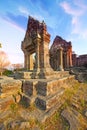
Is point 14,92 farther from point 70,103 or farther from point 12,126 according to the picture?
point 70,103

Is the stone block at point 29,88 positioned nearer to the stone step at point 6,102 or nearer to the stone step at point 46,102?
the stone step at point 46,102

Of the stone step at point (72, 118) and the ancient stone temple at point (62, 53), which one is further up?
the ancient stone temple at point (62, 53)

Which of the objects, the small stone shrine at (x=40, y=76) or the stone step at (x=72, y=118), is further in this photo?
the small stone shrine at (x=40, y=76)

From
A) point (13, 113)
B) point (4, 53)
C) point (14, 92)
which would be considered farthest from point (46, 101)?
point (4, 53)

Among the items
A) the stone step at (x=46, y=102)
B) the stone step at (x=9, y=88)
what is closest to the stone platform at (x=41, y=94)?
the stone step at (x=46, y=102)

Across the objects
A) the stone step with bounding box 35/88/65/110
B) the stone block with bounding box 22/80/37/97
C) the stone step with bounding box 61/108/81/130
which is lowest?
the stone step with bounding box 61/108/81/130

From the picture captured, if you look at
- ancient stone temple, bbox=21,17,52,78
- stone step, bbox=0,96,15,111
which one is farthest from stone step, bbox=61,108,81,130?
ancient stone temple, bbox=21,17,52,78

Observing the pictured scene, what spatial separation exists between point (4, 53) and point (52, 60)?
94.4 feet

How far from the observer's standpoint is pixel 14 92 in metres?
5.12

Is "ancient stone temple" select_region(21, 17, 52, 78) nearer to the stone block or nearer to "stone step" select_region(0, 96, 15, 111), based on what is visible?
the stone block

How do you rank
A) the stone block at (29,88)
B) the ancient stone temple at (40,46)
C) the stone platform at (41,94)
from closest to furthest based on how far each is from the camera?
the stone platform at (41,94), the stone block at (29,88), the ancient stone temple at (40,46)

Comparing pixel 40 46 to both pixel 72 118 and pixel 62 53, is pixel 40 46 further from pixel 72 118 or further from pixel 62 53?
pixel 62 53

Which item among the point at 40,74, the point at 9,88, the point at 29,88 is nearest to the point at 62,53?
the point at 40,74

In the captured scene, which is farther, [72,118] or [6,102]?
[6,102]
